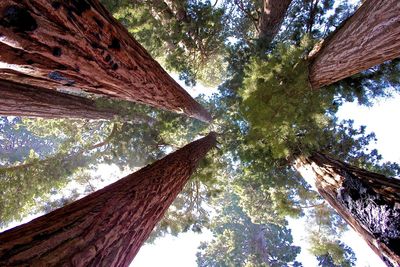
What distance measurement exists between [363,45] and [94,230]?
14.8ft

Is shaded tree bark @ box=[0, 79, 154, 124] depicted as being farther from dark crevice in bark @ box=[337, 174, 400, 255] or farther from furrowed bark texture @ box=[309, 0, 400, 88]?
dark crevice in bark @ box=[337, 174, 400, 255]

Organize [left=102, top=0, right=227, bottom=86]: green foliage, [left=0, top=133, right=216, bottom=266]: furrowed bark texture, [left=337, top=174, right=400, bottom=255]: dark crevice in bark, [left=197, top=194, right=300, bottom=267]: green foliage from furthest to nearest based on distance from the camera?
[left=197, top=194, right=300, bottom=267]: green foliage
[left=102, top=0, right=227, bottom=86]: green foliage
[left=337, top=174, right=400, bottom=255]: dark crevice in bark
[left=0, top=133, right=216, bottom=266]: furrowed bark texture

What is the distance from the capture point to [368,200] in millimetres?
4125

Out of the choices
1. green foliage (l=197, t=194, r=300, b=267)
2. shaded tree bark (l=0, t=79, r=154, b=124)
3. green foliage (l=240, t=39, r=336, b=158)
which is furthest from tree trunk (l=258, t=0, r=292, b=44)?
green foliage (l=197, t=194, r=300, b=267)

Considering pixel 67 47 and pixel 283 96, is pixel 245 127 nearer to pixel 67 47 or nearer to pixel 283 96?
pixel 283 96

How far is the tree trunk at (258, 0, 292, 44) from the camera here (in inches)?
379

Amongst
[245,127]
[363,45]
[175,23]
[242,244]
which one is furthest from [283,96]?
[242,244]

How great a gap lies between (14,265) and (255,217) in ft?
36.3

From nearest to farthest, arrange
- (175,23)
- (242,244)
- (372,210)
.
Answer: (372,210), (175,23), (242,244)

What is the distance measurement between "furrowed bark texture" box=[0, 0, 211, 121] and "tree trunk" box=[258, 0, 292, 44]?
24.7 ft

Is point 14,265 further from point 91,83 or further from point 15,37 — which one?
point 91,83

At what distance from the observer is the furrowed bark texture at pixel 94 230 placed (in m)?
1.50

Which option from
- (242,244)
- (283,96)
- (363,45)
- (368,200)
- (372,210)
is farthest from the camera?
(242,244)

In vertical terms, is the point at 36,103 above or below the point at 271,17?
below
